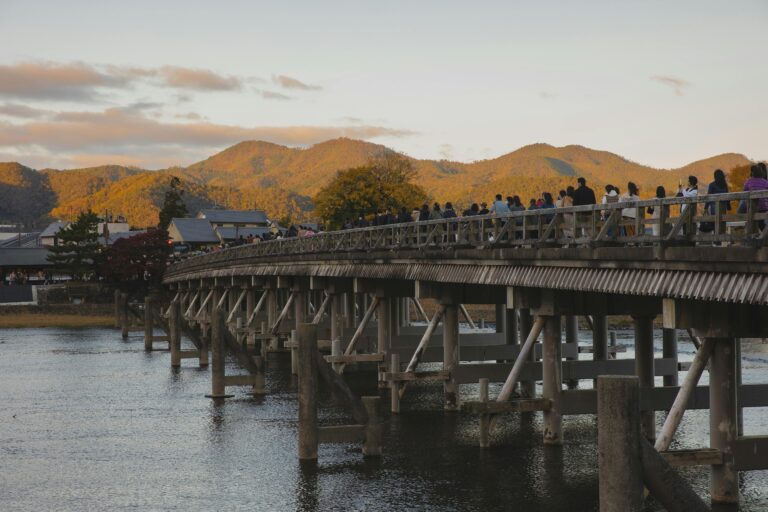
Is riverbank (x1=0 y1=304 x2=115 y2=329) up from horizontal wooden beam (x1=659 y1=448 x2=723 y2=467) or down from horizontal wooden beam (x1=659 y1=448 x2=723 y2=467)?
down

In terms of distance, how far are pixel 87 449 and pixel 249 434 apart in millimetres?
4435

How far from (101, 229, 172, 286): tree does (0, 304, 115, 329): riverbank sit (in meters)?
4.79

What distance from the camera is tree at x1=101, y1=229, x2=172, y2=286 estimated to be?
106375mm

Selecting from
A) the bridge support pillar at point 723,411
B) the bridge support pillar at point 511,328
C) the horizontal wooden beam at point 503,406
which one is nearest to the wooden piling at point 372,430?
the horizontal wooden beam at point 503,406

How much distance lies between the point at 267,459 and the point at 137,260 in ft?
277

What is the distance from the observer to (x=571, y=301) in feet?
83.7

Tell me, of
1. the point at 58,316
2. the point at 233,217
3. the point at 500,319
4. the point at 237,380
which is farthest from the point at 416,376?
the point at 233,217

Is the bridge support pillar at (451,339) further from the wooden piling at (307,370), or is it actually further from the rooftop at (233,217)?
the rooftop at (233,217)

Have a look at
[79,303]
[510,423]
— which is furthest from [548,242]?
[79,303]

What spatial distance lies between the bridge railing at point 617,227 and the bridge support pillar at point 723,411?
209 cm

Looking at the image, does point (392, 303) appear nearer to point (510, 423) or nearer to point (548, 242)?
point (510, 423)

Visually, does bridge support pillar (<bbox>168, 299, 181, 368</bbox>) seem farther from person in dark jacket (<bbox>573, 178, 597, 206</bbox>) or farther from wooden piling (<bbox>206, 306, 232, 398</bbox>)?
person in dark jacket (<bbox>573, 178, 597, 206</bbox>)

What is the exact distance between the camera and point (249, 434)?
Answer: 30.5 meters

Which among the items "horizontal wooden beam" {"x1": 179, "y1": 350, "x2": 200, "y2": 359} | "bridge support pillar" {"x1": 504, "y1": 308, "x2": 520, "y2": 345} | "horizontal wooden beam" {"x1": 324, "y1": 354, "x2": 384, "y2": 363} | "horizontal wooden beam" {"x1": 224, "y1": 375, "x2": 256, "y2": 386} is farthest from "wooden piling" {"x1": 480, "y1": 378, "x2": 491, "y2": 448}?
"horizontal wooden beam" {"x1": 179, "y1": 350, "x2": 200, "y2": 359}
